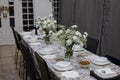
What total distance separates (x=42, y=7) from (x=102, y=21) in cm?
279

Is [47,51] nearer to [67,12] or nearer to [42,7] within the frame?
[67,12]

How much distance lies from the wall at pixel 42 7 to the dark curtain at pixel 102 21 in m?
1.16

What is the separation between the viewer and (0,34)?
6480 mm

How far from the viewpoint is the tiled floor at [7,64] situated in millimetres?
4277

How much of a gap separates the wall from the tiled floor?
4.48ft

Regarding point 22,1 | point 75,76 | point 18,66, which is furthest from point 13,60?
point 75,76


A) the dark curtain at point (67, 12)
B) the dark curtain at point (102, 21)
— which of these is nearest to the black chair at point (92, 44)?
the dark curtain at point (102, 21)

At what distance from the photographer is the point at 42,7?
6656 mm

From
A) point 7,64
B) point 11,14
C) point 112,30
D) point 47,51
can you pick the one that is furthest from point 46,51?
point 11,14

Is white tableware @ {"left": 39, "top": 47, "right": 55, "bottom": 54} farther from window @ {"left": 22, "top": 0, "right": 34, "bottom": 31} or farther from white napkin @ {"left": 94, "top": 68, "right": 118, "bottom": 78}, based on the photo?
window @ {"left": 22, "top": 0, "right": 34, "bottom": 31}

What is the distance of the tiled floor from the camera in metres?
4.28

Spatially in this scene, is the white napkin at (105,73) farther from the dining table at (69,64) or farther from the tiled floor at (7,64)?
the tiled floor at (7,64)

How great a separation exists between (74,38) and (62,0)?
4284mm

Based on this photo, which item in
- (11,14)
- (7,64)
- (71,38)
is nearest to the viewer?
(71,38)
